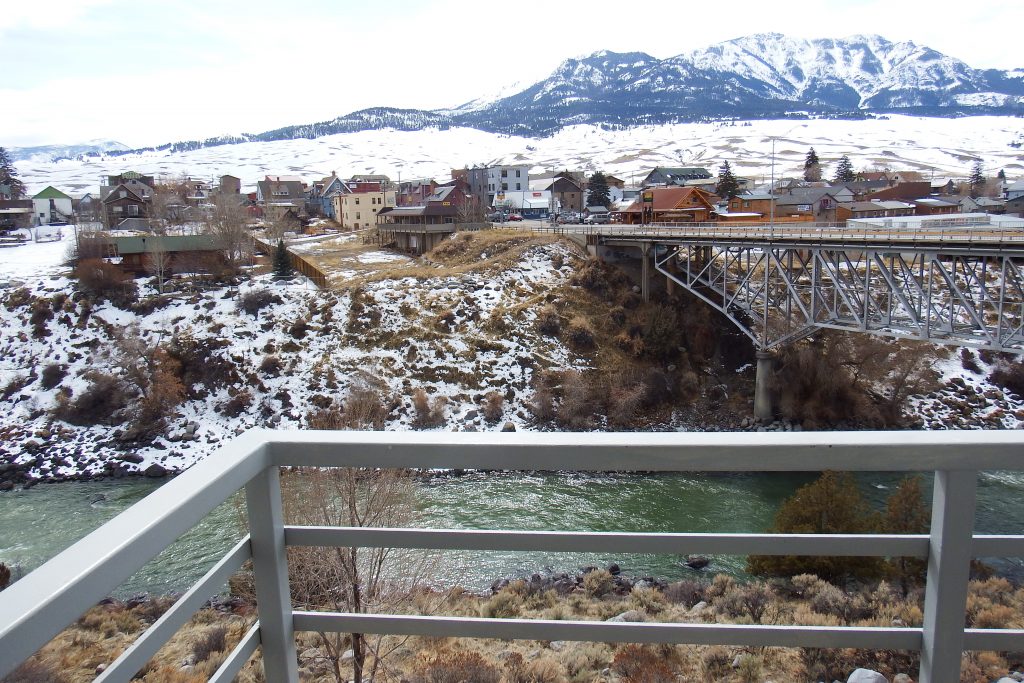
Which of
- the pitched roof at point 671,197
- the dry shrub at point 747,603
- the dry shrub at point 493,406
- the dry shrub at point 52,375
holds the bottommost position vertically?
the dry shrub at point 493,406

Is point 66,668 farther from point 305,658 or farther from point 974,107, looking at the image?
point 974,107

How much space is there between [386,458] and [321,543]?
24 cm

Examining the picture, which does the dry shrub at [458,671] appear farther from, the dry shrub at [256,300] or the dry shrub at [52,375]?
the dry shrub at [256,300]

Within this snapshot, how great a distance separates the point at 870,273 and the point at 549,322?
937 centimetres

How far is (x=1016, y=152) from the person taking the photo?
108 metres

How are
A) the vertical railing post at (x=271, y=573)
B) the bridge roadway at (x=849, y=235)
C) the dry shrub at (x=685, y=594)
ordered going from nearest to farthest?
the vertical railing post at (x=271, y=573) < the dry shrub at (x=685, y=594) < the bridge roadway at (x=849, y=235)

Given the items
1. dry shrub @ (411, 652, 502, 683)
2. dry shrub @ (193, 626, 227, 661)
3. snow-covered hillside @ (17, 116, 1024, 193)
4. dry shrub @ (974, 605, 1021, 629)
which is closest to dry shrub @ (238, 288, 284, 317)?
dry shrub @ (193, 626, 227, 661)

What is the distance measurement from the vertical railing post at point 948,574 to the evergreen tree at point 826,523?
3146 mm

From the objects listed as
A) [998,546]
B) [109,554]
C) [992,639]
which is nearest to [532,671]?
[992,639]

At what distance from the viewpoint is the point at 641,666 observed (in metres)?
2.39

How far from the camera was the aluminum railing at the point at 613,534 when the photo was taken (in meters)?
1.24

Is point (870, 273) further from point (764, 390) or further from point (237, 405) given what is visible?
point (237, 405)

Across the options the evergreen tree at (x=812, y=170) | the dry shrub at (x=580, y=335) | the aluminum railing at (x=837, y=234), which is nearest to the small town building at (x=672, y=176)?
the evergreen tree at (x=812, y=170)

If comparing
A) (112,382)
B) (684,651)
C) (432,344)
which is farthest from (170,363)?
(684,651)
